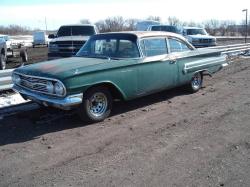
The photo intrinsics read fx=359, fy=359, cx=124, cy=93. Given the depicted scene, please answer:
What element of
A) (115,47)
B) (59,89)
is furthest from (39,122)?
(115,47)

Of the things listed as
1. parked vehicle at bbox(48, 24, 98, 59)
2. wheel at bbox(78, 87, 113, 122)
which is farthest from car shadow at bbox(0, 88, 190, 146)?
parked vehicle at bbox(48, 24, 98, 59)

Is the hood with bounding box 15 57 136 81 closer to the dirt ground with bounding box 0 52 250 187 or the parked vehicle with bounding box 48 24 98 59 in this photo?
the dirt ground with bounding box 0 52 250 187

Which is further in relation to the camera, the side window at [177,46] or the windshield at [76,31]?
the windshield at [76,31]

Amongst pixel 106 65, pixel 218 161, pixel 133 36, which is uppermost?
pixel 133 36

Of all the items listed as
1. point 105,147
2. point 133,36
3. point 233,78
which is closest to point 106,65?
point 133,36

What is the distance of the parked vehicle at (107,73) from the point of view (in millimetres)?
6215

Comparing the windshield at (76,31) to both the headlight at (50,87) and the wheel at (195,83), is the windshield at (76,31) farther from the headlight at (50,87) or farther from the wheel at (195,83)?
the headlight at (50,87)

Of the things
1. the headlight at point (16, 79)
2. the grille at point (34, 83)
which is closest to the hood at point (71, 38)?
the headlight at point (16, 79)

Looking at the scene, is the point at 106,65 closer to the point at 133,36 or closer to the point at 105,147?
the point at 133,36

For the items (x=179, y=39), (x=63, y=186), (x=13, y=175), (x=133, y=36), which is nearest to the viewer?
(x=63, y=186)

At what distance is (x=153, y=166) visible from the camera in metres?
4.71

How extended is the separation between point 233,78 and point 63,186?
8.82 metres

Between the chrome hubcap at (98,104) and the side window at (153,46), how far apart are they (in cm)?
145

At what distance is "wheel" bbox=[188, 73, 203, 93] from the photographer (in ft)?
30.4
